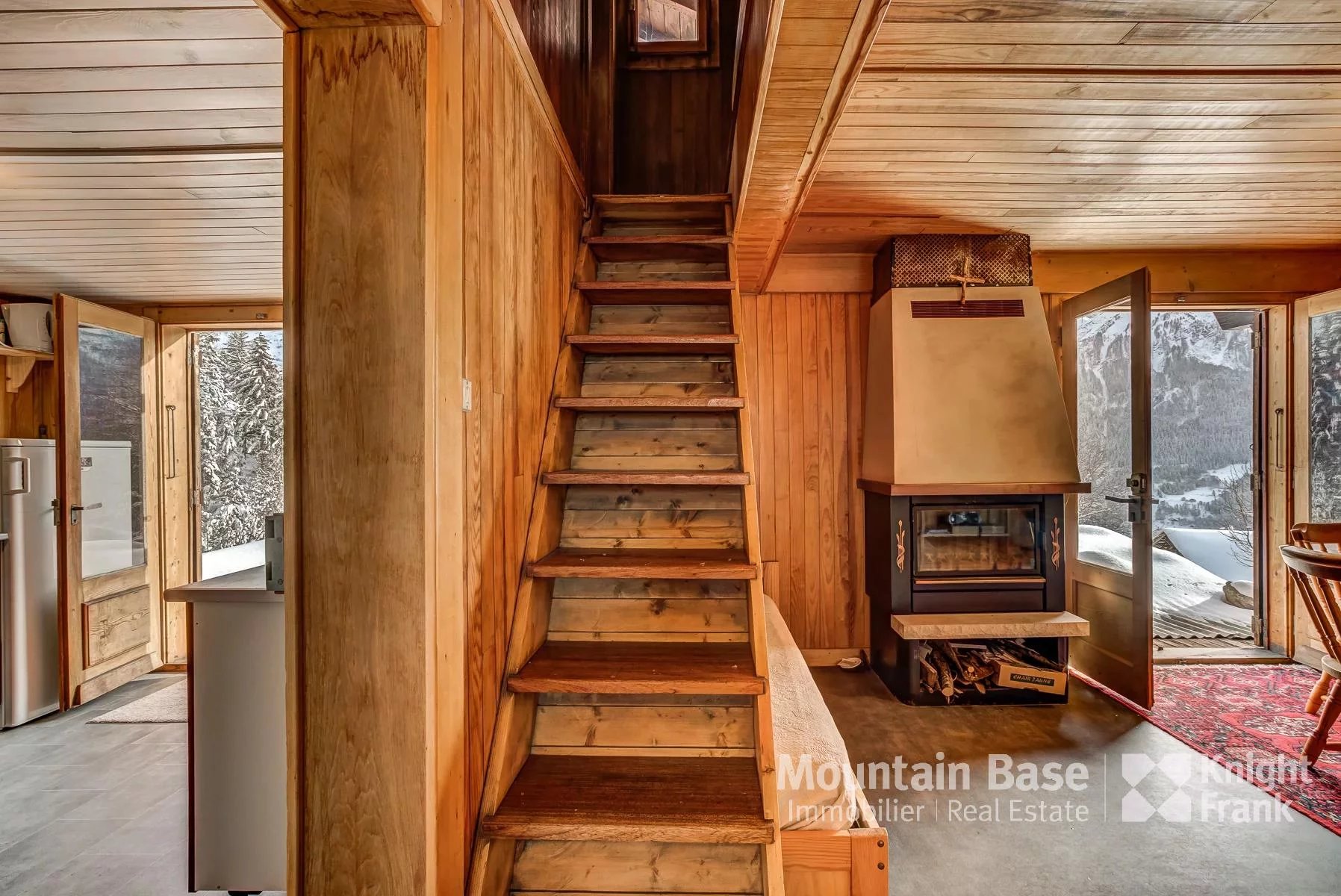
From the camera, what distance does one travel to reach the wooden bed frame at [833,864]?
137cm

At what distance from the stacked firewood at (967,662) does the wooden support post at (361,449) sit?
8.67ft

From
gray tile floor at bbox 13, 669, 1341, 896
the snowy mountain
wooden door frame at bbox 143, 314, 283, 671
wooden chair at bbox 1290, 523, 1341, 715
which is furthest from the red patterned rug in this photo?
wooden door frame at bbox 143, 314, 283, 671

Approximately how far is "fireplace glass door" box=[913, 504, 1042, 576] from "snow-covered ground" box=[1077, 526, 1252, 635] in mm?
644

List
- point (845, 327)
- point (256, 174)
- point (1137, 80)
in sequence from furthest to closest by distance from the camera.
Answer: point (845, 327) → point (256, 174) → point (1137, 80)

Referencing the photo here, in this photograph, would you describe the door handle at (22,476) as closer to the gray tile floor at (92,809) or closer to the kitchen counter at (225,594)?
the gray tile floor at (92,809)

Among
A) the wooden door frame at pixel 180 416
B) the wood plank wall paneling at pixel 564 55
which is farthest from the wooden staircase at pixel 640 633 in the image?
the wooden door frame at pixel 180 416

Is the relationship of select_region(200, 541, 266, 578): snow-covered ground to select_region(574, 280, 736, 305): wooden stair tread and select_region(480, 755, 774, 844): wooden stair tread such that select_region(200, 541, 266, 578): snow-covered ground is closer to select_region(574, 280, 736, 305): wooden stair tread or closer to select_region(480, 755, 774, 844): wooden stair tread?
select_region(574, 280, 736, 305): wooden stair tread

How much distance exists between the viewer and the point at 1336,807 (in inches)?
83.9

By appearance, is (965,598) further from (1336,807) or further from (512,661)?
(512,661)

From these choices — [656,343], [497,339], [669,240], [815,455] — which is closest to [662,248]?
[669,240]

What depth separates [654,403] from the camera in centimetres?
192

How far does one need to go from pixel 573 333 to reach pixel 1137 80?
2.09m

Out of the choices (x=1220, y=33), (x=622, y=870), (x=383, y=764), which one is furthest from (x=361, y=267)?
(x=1220, y=33)

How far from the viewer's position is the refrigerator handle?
9.73ft
